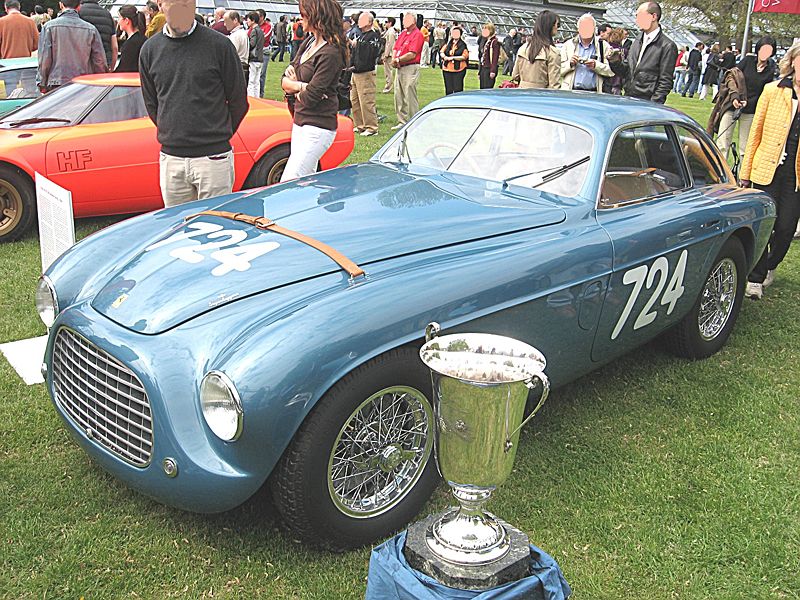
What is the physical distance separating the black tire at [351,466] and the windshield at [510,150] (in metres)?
1.56

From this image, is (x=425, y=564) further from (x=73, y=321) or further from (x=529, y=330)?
(x=73, y=321)

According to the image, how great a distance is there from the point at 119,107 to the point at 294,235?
4.27 meters

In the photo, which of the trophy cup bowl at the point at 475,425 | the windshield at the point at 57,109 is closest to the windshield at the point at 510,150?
the trophy cup bowl at the point at 475,425

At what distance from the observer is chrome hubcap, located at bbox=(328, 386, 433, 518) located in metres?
2.83

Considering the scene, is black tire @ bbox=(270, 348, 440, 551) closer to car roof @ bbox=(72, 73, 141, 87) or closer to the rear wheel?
the rear wheel

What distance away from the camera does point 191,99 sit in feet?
15.2

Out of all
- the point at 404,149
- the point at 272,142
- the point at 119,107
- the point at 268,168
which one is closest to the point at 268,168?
the point at 268,168

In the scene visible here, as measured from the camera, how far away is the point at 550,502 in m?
3.35

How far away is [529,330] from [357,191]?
3.86 feet

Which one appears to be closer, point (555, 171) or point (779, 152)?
point (555, 171)

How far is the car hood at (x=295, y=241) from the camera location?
3.01 meters

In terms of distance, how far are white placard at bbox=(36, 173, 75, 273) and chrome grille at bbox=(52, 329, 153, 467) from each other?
159 centimetres

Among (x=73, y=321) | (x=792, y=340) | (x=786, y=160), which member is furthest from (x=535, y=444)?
(x=786, y=160)

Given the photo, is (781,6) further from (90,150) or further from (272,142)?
(90,150)
